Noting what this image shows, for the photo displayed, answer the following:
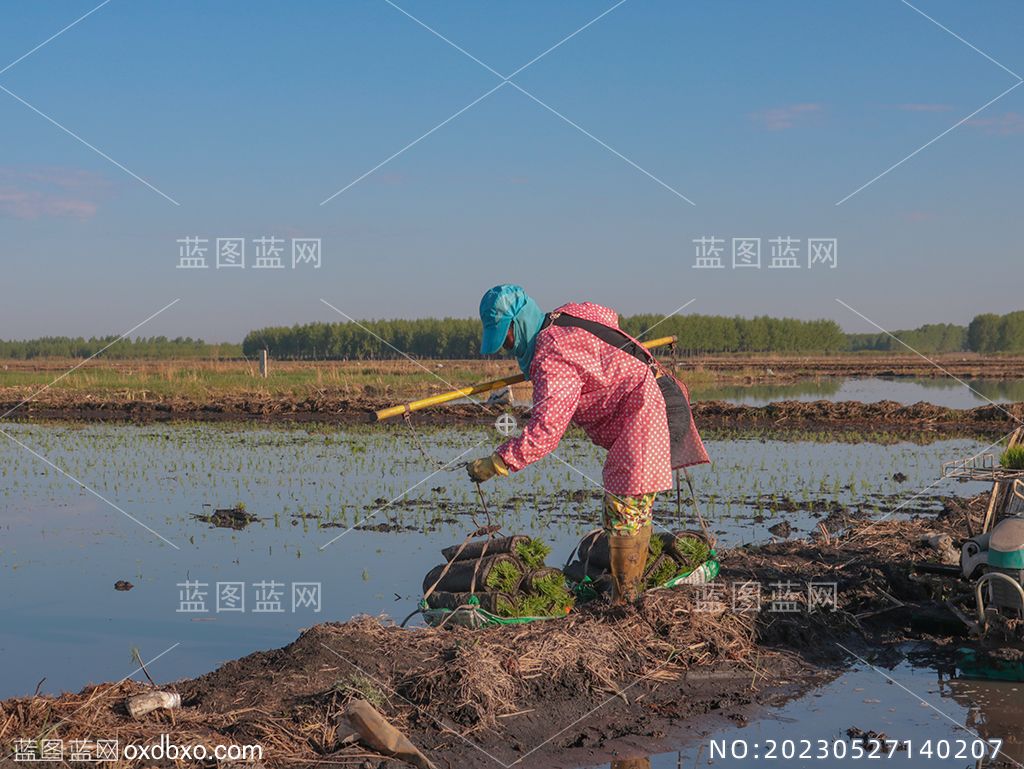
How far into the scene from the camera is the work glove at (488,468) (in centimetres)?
540

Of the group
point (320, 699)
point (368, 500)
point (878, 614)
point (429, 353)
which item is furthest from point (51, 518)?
point (429, 353)

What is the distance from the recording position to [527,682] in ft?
16.2

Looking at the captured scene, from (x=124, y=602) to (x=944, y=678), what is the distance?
190 inches

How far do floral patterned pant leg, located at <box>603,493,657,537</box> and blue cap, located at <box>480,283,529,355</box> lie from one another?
1.00 meters

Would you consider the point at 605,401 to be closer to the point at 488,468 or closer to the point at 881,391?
the point at 488,468

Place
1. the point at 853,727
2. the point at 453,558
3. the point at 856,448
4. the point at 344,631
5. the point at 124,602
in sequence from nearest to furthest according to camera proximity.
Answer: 1. the point at 853,727
2. the point at 344,631
3. the point at 453,558
4. the point at 124,602
5. the point at 856,448

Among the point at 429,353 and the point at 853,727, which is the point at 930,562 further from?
the point at 429,353

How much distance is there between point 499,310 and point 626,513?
125 cm

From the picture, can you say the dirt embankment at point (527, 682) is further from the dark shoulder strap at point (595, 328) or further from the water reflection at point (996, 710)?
the dark shoulder strap at point (595, 328)

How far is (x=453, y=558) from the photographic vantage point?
6066 mm

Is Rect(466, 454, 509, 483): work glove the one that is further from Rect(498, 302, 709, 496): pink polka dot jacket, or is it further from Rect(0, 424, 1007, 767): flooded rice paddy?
Rect(0, 424, 1007, 767): flooded rice paddy

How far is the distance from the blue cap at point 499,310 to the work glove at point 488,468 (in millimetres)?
567

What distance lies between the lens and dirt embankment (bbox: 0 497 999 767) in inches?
169

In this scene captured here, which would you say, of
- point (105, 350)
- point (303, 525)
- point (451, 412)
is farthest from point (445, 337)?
point (303, 525)
